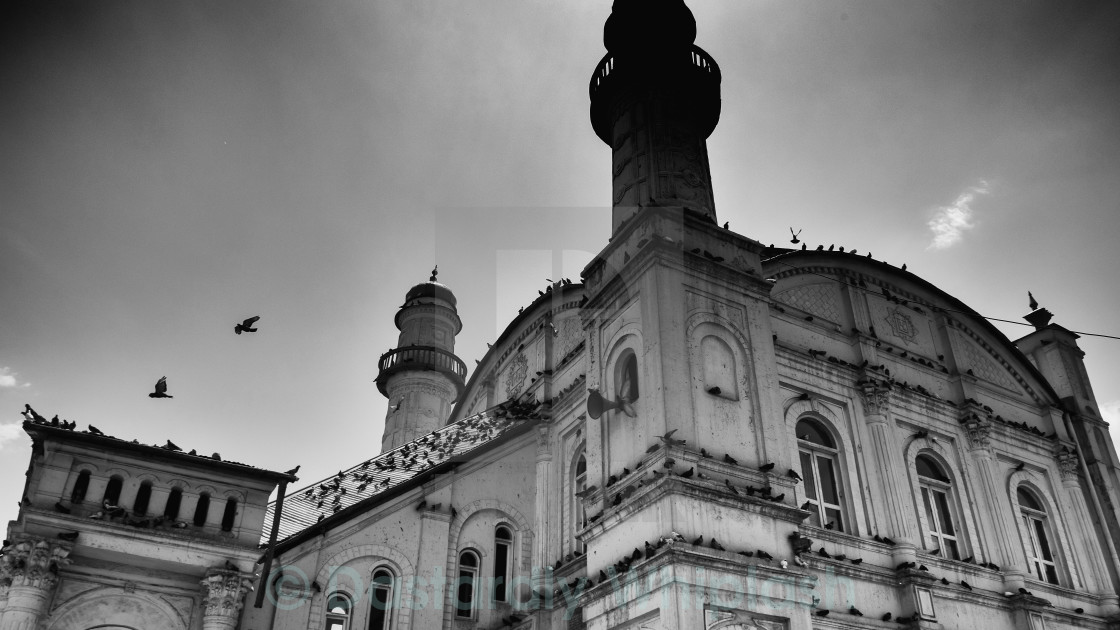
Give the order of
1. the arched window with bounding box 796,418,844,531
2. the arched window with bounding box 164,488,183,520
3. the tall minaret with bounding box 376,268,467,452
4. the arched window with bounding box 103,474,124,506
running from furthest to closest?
the tall minaret with bounding box 376,268,467,452, the arched window with bounding box 796,418,844,531, the arched window with bounding box 164,488,183,520, the arched window with bounding box 103,474,124,506

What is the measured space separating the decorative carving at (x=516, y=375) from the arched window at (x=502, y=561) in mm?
4818

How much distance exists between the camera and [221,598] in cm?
1348

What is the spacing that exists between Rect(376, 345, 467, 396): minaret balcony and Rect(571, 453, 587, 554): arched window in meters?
13.2

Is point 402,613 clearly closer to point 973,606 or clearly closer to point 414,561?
point 414,561

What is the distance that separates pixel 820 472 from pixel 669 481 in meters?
5.87

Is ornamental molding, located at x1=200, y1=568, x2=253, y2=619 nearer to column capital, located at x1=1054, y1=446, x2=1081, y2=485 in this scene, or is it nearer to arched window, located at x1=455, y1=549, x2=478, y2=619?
arched window, located at x1=455, y1=549, x2=478, y2=619

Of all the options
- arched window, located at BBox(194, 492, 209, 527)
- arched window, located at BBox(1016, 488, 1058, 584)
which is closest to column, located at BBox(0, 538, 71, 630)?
arched window, located at BBox(194, 492, 209, 527)

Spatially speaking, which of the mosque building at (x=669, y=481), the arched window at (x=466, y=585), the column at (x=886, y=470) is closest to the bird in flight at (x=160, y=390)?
the mosque building at (x=669, y=481)

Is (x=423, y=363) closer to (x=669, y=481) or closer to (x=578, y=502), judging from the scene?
(x=578, y=502)

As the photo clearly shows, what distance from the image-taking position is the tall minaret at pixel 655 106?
677 inches

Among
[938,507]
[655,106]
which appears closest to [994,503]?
[938,507]

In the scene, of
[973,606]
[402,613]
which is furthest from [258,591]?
[973,606]

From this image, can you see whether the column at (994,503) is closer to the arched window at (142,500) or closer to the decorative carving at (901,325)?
the decorative carving at (901,325)

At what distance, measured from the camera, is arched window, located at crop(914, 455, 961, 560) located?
17766 millimetres
